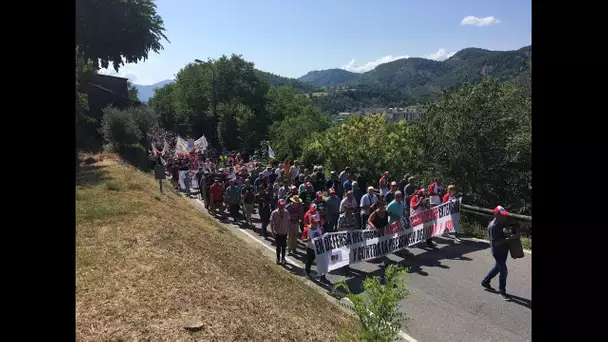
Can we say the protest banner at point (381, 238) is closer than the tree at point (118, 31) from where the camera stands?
Yes

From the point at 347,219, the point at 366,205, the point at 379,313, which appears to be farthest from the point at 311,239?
the point at 379,313

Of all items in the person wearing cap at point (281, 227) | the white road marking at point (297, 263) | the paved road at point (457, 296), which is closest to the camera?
the white road marking at point (297, 263)

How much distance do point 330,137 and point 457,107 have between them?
316 inches

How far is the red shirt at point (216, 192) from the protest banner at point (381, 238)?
7.88 metres

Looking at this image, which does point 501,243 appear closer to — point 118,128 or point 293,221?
point 293,221

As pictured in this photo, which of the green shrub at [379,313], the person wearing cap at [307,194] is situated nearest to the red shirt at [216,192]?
the person wearing cap at [307,194]

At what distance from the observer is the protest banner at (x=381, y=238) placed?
33.2 ft

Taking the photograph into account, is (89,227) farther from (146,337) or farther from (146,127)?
(146,127)

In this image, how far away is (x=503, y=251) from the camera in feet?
28.9

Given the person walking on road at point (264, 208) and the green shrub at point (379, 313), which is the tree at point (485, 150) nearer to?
the person walking on road at point (264, 208)

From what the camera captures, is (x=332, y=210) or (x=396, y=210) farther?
(x=332, y=210)

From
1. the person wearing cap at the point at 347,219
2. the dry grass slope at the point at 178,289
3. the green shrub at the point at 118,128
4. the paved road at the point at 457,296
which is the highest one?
the green shrub at the point at 118,128

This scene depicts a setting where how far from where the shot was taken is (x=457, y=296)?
351 inches

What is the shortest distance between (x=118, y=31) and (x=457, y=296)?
154ft
